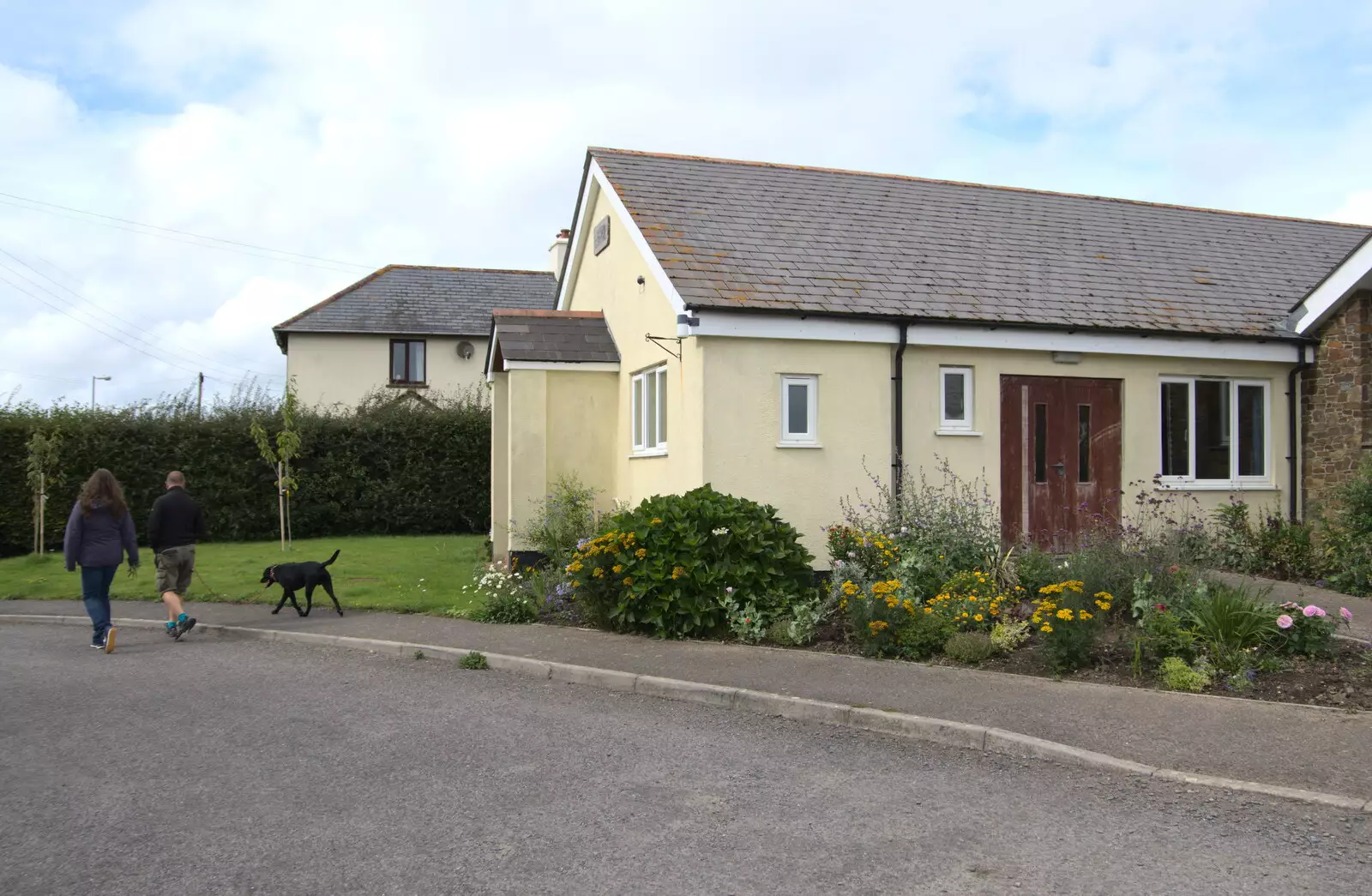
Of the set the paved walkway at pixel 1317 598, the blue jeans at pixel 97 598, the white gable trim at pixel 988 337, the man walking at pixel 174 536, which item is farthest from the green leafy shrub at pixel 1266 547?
the blue jeans at pixel 97 598

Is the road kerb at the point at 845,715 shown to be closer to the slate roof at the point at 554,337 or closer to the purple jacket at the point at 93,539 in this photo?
the purple jacket at the point at 93,539

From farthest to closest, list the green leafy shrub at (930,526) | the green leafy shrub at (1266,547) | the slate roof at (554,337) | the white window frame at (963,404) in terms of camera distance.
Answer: the slate roof at (554,337) < the white window frame at (963,404) < the green leafy shrub at (1266,547) < the green leafy shrub at (930,526)

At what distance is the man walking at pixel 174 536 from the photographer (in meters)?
12.1

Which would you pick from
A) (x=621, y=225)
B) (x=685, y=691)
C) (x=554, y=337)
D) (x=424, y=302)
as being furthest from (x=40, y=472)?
(x=424, y=302)

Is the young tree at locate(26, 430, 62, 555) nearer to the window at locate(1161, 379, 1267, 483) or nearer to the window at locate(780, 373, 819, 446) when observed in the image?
the window at locate(780, 373, 819, 446)

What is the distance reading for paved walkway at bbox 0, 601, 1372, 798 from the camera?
606 centimetres

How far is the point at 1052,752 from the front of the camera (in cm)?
632

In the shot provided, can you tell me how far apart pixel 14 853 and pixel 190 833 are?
28.9 inches

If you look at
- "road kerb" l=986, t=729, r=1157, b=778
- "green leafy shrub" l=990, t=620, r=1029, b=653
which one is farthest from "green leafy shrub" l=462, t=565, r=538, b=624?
"road kerb" l=986, t=729, r=1157, b=778

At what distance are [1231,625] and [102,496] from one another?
1083 cm

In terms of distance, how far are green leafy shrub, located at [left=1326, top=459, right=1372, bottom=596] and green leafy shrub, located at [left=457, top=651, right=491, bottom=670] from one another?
9223mm

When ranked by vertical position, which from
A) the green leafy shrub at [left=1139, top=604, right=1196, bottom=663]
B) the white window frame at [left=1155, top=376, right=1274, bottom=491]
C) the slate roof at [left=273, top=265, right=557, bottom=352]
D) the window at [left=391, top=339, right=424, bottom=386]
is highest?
the slate roof at [left=273, top=265, right=557, bottom=352]

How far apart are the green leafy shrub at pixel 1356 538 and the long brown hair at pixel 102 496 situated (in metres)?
13.1

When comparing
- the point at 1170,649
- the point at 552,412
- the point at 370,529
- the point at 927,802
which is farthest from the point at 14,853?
the point at 370,529
